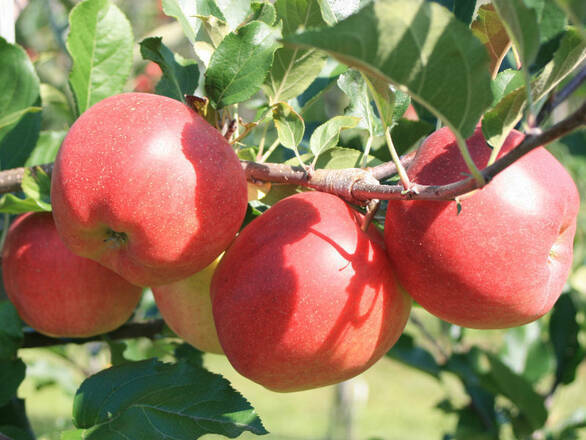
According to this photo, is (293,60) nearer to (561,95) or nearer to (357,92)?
(357,92)

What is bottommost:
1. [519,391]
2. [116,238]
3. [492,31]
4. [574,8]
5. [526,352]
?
[526,352]

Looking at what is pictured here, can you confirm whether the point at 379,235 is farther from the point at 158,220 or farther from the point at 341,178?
the point at 158,220

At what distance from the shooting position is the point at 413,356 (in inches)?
61.5

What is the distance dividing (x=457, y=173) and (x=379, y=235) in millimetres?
137

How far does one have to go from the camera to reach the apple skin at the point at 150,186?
618 mm

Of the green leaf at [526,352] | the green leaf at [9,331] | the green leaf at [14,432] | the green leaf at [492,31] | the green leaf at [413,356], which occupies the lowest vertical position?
the green leaf at [526,352]

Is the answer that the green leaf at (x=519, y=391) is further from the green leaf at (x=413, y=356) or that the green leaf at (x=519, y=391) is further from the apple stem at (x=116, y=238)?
the apple stem at (x=116, y=238)

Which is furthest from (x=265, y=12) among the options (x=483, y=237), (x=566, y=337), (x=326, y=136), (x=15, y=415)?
(x=566, y=337)

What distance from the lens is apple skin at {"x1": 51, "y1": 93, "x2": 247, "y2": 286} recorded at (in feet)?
2.03

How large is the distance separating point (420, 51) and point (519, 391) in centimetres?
110

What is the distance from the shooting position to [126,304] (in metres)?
0.93

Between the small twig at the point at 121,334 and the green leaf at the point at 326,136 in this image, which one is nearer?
the green leaf at the point at 326,136

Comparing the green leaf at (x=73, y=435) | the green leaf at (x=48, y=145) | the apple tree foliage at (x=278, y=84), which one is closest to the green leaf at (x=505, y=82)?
the apple tree foliage at (x=278, y=84)

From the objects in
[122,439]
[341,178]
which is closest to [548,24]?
[341,178]
